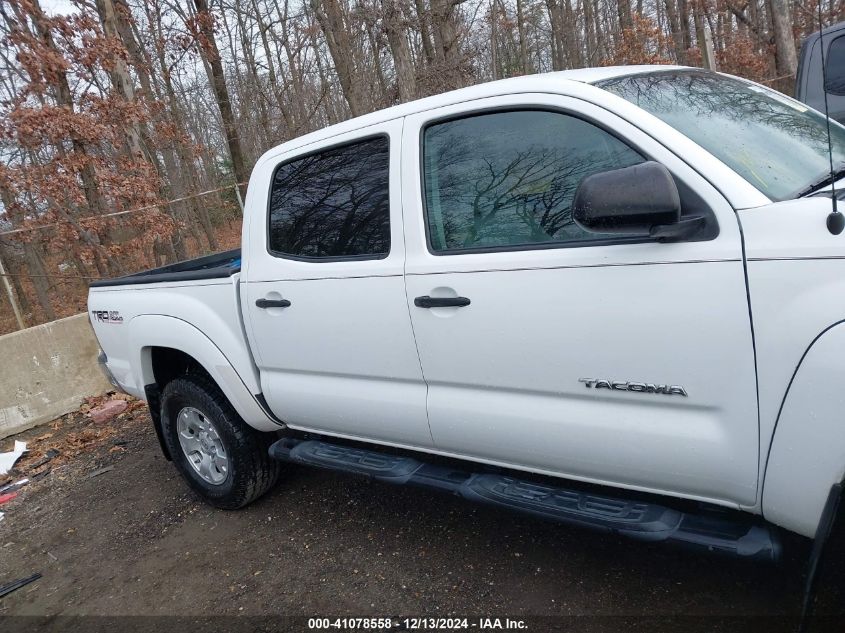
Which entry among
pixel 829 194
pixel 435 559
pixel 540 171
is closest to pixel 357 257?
pixel 540 171

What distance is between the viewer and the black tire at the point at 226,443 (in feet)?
12.7

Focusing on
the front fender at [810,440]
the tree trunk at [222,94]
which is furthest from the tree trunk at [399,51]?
the front fender at [810,440]

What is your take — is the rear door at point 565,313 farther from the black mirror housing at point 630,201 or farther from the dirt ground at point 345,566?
the dirt ground at point 345,566

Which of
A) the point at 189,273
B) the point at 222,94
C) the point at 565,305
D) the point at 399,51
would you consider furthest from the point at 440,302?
the point at 222,94

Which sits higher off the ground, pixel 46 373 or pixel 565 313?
pixel 565 313

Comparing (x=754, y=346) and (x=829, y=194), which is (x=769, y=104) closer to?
(x=829, y=194)

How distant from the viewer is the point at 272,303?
330 centimetres

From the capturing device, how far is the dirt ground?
2678 mm

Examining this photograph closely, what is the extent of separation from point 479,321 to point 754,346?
0.97 meters

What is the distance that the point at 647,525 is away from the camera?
2217 mm

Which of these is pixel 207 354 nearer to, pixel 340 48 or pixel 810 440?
pixel 810 440

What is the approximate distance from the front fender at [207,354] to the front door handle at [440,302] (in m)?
1.38

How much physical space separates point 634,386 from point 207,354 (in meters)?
2.40

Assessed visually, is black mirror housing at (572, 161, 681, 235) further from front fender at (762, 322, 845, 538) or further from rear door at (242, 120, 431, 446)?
rear door at (242, 120, 431, 446)
